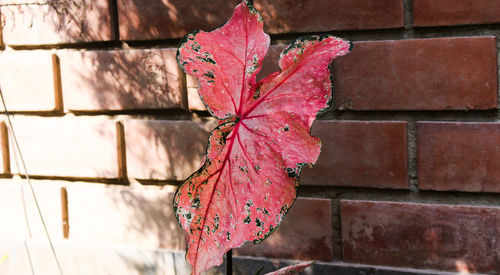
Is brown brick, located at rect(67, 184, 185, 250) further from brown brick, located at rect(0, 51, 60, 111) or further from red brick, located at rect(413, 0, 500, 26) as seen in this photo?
red brick, located at rect(413, 0, 500, 26)

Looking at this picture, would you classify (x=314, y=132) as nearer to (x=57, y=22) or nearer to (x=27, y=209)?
(x=57, y=22)

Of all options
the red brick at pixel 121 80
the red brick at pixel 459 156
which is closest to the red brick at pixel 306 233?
the red brick at pixel 459 156

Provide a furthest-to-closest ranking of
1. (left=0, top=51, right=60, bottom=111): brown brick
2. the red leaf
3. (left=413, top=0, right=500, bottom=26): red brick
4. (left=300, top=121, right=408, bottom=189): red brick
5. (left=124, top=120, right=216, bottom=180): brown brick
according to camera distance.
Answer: (left=0, top=51, right=60, bottom=111): brown brick, (left=124, top=120, right=216, bottom=180): brown brick, (left=300, top=121, right=408, bottom=189): red brick, (left=413, top=0, right=500, bottom=26): red brick, the red leaf

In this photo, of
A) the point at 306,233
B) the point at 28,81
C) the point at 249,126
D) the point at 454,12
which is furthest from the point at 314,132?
the point at 28,81

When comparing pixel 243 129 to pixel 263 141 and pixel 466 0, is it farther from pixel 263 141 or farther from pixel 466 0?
pixel 466 0

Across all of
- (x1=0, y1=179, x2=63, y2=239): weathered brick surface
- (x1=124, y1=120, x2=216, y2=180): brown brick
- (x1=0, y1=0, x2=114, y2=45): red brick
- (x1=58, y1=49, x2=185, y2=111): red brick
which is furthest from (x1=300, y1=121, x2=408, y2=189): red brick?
(x1=0, y1=179, x2=63, y2=239): weathered brick surface

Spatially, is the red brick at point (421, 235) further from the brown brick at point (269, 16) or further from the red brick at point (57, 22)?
the red brick at point (57, 22)
